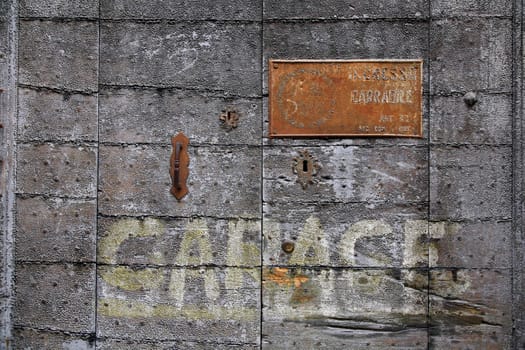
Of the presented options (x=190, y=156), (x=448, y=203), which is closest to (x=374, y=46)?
(x=448, y=203)

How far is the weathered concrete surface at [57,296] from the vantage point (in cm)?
418

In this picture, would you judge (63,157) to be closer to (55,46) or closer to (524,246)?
(55,46)

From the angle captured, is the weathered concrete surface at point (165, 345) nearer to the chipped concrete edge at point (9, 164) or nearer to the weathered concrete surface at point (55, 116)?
the chipped concrete edge at point (9, 164)

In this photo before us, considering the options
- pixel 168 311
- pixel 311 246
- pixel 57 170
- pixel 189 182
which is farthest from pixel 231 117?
pixel 168 311

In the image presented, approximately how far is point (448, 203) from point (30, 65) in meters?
3.30

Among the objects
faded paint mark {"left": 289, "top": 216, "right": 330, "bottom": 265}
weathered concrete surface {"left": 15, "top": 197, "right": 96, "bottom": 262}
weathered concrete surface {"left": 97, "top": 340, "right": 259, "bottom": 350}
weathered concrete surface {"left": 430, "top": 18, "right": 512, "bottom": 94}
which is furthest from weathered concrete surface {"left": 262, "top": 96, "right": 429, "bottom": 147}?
weathered concrete surface {"left": 97, "top": 340, "right": 259, "bottom": 350}

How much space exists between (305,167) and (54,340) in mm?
2303

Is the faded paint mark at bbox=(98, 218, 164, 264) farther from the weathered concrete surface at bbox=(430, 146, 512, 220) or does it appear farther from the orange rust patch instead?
the weathered concrete surface at bbox=(430, 146, 512, 220)

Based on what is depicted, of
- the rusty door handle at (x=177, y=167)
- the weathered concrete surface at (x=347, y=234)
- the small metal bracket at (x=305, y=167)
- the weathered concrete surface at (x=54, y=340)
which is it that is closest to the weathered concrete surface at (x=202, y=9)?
the rusty door handle at (x=177, y=167)

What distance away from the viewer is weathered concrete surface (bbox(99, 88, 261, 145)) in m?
4.17

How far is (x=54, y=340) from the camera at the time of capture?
419cm

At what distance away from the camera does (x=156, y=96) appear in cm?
418

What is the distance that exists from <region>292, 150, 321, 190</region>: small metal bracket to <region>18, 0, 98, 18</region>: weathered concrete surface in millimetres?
1880

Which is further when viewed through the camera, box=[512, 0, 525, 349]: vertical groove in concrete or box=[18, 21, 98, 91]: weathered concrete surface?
box=[18, 21, 98, 91]: weathered concrete surface
